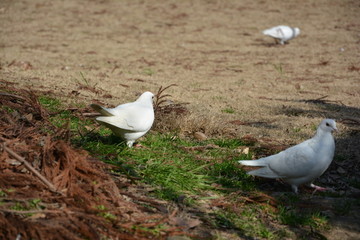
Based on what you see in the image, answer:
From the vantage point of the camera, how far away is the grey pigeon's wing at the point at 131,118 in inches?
191

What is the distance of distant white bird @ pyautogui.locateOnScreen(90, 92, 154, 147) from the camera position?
15.9ft

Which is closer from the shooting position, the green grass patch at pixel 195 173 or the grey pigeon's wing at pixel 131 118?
the green grass patch at pixel 195 173

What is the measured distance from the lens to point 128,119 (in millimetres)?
4953

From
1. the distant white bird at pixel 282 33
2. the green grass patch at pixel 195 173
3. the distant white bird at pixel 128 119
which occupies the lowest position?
the distant white bird at pixel 282 33

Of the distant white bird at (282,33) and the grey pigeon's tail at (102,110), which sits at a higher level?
the grey pigeon's tail at (102,110)

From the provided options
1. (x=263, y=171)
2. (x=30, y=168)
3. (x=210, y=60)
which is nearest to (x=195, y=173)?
(x=263, y=171)

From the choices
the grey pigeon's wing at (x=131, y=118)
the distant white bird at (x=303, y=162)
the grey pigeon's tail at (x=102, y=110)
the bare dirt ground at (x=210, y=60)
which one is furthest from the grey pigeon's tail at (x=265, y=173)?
the grey pigeon's tail at (x=102, y=110)

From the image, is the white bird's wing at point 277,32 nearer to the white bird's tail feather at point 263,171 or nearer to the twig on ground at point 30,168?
the white bird's tail feather at point 263,171

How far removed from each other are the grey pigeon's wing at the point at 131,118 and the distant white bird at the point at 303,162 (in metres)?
1.22

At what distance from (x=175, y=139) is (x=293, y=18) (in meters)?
12.6

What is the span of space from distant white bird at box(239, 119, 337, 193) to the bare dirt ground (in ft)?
1.86

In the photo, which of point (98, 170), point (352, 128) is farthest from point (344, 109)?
point (98, 170)

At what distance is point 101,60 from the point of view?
12.0 meters

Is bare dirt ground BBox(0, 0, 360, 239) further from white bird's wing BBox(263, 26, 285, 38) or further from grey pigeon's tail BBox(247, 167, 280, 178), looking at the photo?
grey pigeon's tail BBox(247, 167, 280, 178)
